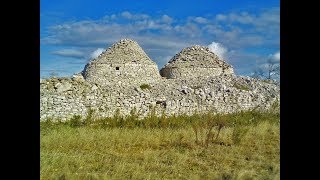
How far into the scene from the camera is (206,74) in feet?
80.3

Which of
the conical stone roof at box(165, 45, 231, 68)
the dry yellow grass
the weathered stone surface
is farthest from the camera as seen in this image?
the conical stone roof at box(165, 45, 231, 68)

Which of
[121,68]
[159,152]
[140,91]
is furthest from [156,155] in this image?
[121,68]

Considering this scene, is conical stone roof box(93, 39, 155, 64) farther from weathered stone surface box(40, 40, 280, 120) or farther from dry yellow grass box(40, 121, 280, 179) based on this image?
dry yellow grass box(40, 121, 280, 179)

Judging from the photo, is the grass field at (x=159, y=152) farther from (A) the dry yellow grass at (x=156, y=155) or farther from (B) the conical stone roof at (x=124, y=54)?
(B) the conical stone roof at (x=124, y=54)

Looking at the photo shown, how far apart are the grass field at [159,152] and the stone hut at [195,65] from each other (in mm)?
13694

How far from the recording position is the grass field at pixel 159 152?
17.1ft

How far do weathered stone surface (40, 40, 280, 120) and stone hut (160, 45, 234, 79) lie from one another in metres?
0.06

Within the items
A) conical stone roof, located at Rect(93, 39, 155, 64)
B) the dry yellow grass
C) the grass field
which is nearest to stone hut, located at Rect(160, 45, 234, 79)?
conical stone roof, located at Rect(93, 39, 155, 64)

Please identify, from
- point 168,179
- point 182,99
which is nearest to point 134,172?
point 168,179

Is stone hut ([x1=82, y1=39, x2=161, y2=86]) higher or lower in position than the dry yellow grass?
higher

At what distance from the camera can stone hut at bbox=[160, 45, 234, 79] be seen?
24453 mm

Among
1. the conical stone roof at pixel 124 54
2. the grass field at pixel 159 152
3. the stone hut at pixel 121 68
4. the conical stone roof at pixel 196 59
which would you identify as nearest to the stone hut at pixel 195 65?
the conical stone roof at pixel 196 59
